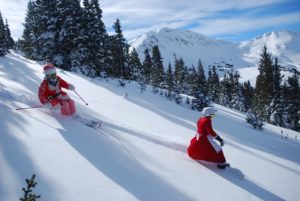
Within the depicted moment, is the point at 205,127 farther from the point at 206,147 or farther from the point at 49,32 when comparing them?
the point at 49,32

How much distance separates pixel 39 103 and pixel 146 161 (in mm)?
3587

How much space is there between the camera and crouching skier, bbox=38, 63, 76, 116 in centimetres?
689

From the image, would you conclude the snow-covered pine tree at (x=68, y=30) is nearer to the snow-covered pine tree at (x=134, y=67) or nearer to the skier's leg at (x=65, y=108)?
the snow-covered pine tree at (x=134, y=67)

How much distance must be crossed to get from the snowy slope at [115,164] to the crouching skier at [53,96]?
25cm

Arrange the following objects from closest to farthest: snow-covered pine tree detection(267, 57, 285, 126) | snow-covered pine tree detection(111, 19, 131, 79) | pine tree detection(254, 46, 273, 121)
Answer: snow-covered pine tree detection(267, 57, 285, 126) < snow-covered pine tree detection(111, 19, 131, 79) < pine tree detection(254, 46, 273, 121)

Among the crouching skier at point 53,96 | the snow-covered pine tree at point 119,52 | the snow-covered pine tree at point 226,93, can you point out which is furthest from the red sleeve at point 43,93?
the snow-covered pine tree at point 226,93

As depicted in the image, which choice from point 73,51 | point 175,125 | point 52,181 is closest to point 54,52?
point 73,51

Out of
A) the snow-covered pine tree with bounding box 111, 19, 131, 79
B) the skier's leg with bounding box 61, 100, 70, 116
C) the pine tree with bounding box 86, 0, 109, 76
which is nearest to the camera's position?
the skier's leg with bounding box 61, 100, 70, 116

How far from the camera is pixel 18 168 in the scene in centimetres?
395

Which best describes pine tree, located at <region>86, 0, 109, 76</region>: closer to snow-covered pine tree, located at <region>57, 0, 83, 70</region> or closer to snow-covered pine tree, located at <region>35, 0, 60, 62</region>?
A: snow-covered pine tree, located at <region>57, 0, 83, 70</region>

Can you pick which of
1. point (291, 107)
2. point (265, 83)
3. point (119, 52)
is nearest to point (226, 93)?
point (265, 83)

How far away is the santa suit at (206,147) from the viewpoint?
615cm

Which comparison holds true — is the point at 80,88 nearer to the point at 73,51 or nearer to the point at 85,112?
the point at 85,112

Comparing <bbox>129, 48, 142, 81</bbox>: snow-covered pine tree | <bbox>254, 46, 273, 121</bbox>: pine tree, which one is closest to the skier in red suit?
<bbox>254, 46, 273, 121</bbox>: pine tree
